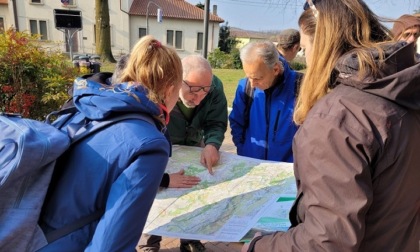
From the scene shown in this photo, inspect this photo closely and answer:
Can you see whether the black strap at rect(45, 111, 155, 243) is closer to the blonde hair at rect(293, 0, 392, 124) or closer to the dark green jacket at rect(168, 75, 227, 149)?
the blonde hair at rect(293, 0, 392, 124)

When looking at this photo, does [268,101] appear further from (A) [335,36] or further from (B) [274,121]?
(A) [335,36]

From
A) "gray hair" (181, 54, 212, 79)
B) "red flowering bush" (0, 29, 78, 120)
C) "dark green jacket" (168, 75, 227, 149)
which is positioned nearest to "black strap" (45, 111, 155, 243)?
"gray hair" (181, 54, 212, 79)

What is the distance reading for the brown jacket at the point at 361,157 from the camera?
0.96 meters

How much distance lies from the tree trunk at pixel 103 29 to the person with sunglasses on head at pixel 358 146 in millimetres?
18745

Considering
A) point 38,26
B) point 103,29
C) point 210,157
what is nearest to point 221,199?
point 210,157

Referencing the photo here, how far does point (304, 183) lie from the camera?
1062 mm

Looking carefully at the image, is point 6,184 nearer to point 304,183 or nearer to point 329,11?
point 304,183

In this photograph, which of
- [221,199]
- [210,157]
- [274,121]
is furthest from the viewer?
[274,121]

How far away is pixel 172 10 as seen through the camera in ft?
115

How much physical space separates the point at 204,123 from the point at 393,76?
1867 mm

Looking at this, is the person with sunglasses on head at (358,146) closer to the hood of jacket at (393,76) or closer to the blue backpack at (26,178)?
the hood of jacket at (393,76)

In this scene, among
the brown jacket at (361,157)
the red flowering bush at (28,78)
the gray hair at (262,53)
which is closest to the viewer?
the brown jacket at (361,157)

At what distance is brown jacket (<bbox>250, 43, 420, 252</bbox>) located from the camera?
0.96 meters

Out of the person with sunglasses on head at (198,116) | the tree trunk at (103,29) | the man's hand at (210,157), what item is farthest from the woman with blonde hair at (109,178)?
the tree trunk at (103,29)
